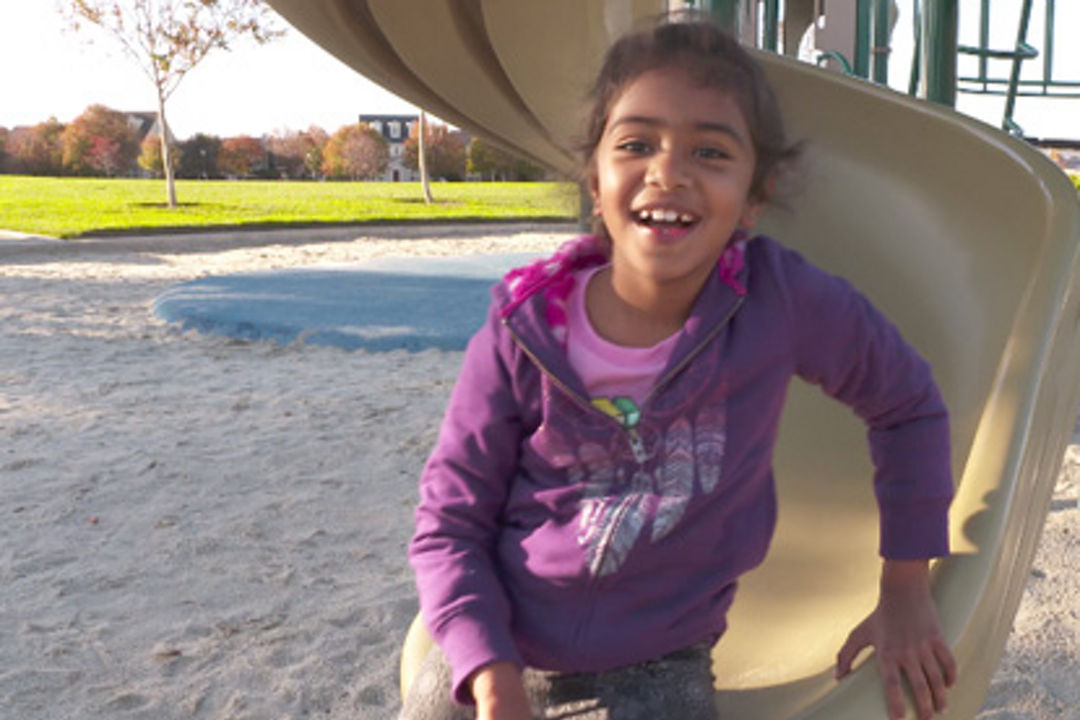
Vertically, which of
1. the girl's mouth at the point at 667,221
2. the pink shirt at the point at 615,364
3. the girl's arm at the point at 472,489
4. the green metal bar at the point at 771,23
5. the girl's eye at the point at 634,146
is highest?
the green metal bar at the point at 771,23

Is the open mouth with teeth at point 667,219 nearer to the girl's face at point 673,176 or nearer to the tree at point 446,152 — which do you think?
the girl's face at point 673,176

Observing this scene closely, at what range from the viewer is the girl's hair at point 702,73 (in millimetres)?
934

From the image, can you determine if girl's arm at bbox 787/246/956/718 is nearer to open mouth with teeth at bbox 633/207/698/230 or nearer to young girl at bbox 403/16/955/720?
young girl at bbox 403/16/955/720

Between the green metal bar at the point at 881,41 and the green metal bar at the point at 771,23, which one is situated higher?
the green metal bar at the point at 771,23

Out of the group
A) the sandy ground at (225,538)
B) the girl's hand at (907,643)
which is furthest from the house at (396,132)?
the girl's hand at (907,643)

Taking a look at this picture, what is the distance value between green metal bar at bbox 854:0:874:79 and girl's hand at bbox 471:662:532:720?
1722mm

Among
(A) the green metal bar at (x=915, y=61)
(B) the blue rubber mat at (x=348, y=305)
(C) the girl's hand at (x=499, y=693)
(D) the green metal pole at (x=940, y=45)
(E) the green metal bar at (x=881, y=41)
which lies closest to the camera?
(C) the girl's hand at (x=499, y=693)

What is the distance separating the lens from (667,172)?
90 cm

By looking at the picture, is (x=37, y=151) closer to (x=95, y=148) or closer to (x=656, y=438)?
(x=95, y=148)

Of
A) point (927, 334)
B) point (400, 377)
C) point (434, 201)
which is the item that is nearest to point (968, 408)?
point (927, 334)

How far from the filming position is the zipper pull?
0.90 metres

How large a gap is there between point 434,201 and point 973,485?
14.6 m

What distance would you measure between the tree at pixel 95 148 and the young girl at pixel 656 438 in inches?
1185

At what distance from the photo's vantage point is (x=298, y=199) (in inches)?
632
